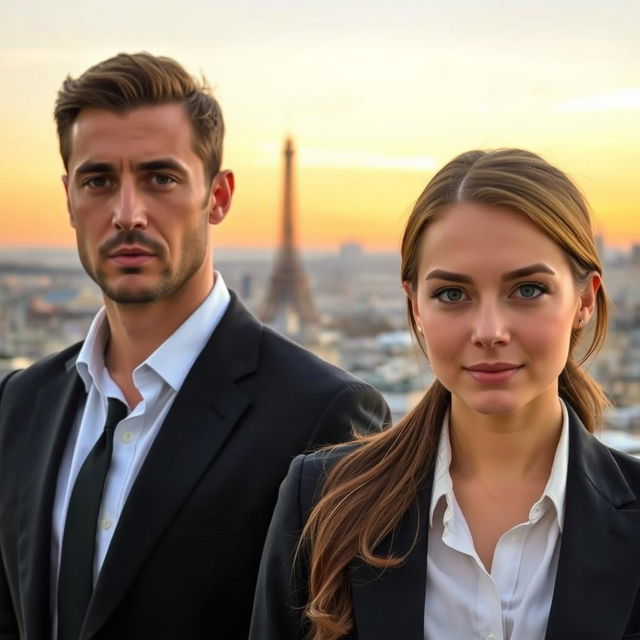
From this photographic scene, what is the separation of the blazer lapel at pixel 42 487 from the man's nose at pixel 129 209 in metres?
0.58

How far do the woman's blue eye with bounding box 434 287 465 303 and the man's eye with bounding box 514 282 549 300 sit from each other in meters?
0.11

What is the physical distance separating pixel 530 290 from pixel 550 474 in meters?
0.40

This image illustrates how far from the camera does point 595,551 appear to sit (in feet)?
6.62

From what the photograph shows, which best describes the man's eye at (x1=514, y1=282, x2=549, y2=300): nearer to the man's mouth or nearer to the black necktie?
the man's mouth

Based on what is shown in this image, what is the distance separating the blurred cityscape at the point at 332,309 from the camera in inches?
569

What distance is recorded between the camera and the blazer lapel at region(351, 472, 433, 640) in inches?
79.5

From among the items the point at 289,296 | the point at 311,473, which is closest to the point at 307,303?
the point at 289,296

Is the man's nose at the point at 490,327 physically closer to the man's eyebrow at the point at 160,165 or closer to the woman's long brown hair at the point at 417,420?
the woman's long brown hair at the point at 417,420

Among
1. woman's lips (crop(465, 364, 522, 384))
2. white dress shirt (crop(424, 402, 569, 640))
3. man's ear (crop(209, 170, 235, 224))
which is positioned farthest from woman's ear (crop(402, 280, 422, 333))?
man's ear (crop(209, 170, 235, 224))

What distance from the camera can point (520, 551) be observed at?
80.4 inches

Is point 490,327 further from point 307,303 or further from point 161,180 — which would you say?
point 307,303

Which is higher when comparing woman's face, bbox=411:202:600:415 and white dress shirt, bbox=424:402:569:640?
woman's face, bbox=411:202:600:415

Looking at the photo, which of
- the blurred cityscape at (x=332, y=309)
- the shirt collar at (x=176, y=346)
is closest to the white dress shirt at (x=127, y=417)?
the shirt collar at (x=176, y=346)

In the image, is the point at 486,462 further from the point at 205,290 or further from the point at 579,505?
the point at 205,290
